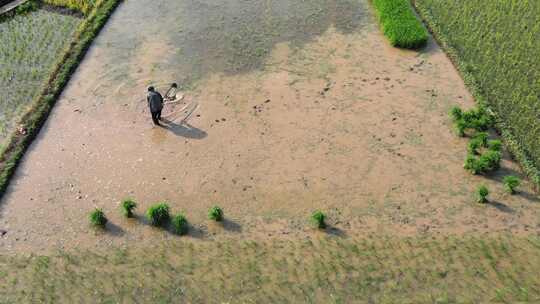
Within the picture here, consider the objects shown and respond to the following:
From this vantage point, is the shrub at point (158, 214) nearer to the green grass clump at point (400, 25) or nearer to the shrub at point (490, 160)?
the shrub at point (490, 160)

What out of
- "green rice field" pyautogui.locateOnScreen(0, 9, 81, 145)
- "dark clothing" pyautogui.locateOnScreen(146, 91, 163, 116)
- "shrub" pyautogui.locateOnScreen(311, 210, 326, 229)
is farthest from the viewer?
"green rice field" pyautogui.locateOnScreen(0, 9, 81, 145)

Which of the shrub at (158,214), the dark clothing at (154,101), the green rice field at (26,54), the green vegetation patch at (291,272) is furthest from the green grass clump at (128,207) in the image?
Answer: the green rice field at (26,54)

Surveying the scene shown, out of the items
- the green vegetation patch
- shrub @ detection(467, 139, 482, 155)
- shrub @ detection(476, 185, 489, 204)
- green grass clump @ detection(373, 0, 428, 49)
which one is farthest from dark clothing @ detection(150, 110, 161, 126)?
shrub @ detection(476, 185, 489, 204)

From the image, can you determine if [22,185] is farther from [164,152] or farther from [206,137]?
[206,137]

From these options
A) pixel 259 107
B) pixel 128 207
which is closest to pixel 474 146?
pixel 259 107

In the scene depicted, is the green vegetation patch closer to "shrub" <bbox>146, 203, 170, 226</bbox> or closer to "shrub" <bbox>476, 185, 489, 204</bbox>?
"shrub" <bbox>146, 203, 170, 226</bbox>

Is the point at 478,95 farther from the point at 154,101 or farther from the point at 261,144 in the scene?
the point at 154,101
